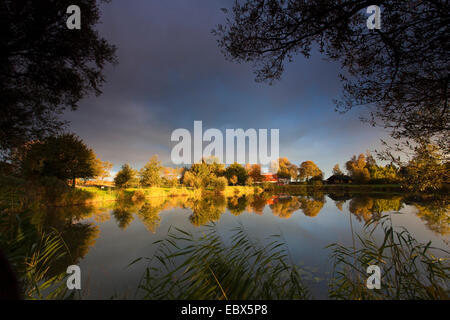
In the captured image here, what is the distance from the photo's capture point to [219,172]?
50531mm

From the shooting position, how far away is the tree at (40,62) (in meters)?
3.50

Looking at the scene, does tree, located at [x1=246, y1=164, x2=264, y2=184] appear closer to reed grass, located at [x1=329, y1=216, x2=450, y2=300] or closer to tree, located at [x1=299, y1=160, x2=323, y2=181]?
tree, located at [x1=299, y1=160, x2=323, y2=181]

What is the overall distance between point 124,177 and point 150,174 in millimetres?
3924

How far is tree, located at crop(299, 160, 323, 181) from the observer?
206 ft

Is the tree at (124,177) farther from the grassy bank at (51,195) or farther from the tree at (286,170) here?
the tree at (286,170)

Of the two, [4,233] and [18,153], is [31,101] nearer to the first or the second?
[18,153]

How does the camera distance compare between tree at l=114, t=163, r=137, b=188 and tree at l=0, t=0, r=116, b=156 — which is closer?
tree at l=0, t=0, r=116, b=156

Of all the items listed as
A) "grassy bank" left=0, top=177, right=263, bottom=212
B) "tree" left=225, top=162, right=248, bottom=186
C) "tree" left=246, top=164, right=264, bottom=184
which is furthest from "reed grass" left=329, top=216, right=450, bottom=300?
"tree" left=246, top=164, right=264, bottom=184

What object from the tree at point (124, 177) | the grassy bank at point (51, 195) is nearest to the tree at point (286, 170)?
the grassy bank at point (51, 195)

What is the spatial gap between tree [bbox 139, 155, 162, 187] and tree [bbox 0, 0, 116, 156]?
24.4 m

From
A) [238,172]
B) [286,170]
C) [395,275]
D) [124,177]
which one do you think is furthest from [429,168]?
[286,170]

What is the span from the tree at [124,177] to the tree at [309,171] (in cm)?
5973

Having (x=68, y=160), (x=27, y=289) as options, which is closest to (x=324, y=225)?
(x=27, y=289)

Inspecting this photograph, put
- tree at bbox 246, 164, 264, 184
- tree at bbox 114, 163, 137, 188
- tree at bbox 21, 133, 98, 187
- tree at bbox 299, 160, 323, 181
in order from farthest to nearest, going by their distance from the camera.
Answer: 1. tree at bbox 299, 160, 323, 181
2. tree at bbox 246, 164, 264, 184
3. tree at bbox 114, 163, 137, 188
4. tree at bbox 21, 133, 98, 187
